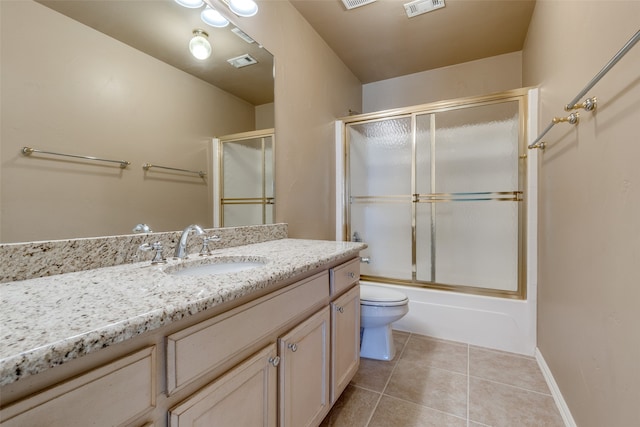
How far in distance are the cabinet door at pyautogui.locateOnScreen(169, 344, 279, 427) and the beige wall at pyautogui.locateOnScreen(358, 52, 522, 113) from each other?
2.87 metres

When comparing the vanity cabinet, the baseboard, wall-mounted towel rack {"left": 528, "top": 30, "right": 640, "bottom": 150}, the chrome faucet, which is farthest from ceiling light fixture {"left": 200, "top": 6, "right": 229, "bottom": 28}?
the baseboard

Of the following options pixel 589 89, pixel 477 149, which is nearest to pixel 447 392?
pixel 589 89

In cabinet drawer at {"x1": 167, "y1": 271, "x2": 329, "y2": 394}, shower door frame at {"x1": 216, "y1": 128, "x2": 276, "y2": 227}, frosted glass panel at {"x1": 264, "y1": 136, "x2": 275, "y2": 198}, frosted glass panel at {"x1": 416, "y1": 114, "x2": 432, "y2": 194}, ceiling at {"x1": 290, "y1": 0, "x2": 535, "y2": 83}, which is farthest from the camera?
frosted glass panel at {"x1": 416, "y1": 114, "x2": 432, "y2": 194}

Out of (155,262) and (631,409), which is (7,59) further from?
(631,409)

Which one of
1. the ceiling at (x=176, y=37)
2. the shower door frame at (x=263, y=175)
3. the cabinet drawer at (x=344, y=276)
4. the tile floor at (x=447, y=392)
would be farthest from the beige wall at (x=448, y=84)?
the tile floor at (x=447, y=392)

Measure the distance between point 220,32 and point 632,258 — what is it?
6.01 ft

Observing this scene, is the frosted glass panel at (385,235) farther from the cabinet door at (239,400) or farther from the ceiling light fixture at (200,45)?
the cabinet door at (239,400)

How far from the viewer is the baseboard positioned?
125 cm

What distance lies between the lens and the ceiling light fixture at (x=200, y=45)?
132cm

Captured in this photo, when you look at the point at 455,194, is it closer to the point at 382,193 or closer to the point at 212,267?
the point at 382,193

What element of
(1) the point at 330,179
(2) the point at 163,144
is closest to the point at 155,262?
(2) the point at 163,144

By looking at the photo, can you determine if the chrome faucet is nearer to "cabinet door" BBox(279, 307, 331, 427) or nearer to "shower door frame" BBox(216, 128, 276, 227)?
"shower door frame" BBox(216, 128, 276, 227)

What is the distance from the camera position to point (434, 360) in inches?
72.6

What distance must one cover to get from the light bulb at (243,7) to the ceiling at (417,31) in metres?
0.60
